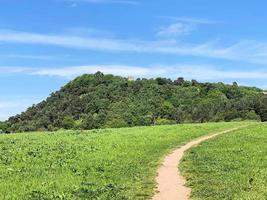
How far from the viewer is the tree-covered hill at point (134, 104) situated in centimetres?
10577

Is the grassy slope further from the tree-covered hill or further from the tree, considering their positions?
the tree

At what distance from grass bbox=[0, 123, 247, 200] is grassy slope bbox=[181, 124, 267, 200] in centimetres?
180

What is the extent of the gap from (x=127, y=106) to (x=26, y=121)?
22.3 m

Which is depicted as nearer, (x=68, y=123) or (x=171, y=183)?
(x=171, y=183)

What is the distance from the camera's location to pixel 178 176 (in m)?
22.9

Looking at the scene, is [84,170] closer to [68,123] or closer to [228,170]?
[228,170]

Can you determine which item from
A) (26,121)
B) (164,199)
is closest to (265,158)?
(164,199)

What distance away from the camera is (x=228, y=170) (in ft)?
78.9

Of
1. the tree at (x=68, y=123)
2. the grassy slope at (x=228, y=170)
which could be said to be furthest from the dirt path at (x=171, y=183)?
the tree at (x=68, y=123)

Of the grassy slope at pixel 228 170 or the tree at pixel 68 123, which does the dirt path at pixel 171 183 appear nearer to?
the grassy slope at pixel 228 170

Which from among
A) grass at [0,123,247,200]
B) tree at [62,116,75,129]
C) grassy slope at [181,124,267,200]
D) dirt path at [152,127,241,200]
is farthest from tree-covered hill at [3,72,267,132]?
dirt path at [152,127,241,200]

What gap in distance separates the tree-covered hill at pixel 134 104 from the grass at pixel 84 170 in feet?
204

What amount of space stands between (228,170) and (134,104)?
10061 cm

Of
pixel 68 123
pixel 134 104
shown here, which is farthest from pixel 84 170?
pixel 134 104
